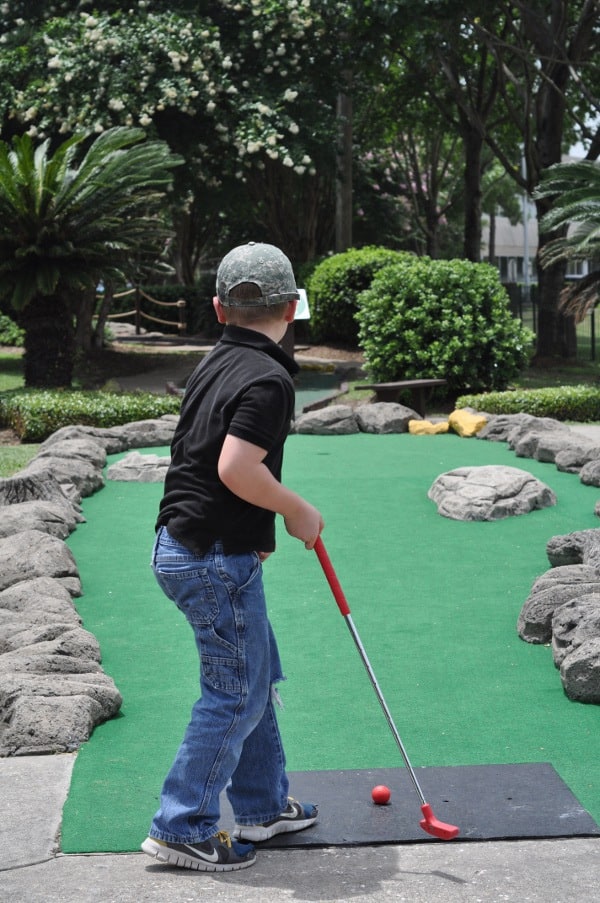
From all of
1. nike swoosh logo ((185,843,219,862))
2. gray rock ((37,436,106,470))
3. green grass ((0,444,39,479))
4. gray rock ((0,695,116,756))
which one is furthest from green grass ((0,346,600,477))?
nike swoosh logo ((185,843,219,862))

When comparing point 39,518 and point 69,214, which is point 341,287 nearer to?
point 69,214

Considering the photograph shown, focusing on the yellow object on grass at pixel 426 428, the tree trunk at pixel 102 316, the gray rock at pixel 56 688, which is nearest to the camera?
the gray rock at pixel 56 688

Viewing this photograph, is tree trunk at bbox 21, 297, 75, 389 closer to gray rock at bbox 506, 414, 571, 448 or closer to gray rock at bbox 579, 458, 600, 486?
gray rock at bbox 506, 414, 571, 448

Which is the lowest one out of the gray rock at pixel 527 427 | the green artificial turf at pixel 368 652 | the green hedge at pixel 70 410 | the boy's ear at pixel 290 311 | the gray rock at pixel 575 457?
the green artificial turf at pixel 368 652

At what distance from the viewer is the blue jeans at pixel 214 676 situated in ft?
10.3

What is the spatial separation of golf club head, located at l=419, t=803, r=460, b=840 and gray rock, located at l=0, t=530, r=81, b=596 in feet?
10.9

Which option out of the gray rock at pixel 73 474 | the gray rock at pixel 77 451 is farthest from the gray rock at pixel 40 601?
the gray rock at pixel 77 451

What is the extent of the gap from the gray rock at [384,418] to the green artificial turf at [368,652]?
3.48 meters

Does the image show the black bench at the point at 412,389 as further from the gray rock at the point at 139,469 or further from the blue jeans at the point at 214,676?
the blue jeans at the point at 214,676

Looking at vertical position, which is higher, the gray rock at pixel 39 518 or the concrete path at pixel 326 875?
the gray rock at pixel 39 518

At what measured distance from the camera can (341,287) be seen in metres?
20.8

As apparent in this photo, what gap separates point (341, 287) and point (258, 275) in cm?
1780

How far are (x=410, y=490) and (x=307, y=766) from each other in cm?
537

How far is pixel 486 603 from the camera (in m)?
6.04
